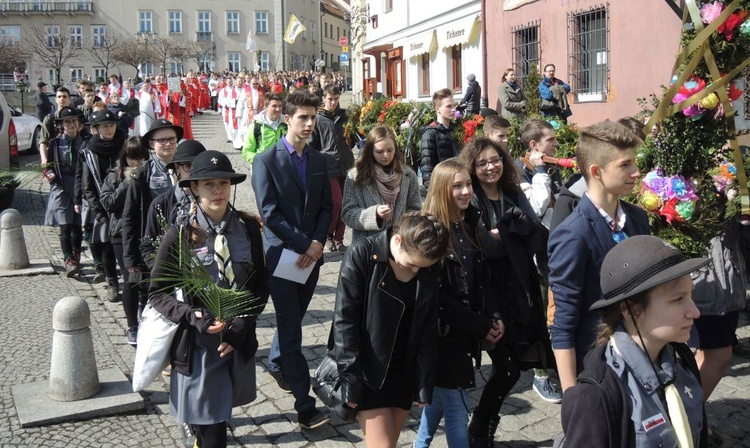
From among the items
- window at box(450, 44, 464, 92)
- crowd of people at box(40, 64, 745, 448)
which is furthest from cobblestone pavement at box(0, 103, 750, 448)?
window at box(450, 44, 464, 92)

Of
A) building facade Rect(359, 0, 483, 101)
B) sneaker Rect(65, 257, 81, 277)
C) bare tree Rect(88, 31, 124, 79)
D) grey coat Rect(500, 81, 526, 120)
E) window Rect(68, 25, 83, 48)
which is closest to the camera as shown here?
sneaker Rect(65, 257, 81, 277)

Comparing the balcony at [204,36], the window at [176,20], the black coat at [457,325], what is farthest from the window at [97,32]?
the black coat at [457,325]

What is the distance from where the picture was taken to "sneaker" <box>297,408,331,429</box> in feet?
16.1

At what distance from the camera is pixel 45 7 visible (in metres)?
78.1

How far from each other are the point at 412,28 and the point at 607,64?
48.1 ft

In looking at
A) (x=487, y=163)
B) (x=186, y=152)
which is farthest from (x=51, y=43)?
(x=487, y=163)

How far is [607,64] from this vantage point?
49.3ft

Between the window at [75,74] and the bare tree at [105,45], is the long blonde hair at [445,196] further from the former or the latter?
the window at [75,74]

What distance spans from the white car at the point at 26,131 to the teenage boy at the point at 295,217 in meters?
17.1

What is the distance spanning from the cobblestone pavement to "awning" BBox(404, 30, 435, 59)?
19.3m

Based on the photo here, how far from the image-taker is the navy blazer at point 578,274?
11.2 feet

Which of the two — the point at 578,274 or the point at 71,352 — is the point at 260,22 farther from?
the point at 578,274

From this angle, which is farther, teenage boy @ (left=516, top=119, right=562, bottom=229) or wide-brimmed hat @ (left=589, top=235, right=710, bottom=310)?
teenage boy @ (left=516, top=119, right=562, bottom=229)

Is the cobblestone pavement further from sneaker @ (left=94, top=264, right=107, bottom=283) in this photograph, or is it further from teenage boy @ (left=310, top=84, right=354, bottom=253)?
teenage boy @ (left=310, top=84, right=354, bottom=253)
